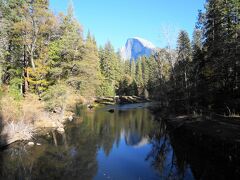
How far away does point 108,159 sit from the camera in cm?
1462

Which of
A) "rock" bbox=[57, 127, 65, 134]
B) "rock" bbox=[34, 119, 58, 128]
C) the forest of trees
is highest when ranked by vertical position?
the forest of trees

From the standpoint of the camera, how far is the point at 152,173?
38.9 feet

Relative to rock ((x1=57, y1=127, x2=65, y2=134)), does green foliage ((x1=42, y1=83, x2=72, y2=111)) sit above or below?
above

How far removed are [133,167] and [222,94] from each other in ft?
52.6

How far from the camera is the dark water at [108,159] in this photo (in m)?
11.5

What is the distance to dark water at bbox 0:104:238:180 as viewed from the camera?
11539mm

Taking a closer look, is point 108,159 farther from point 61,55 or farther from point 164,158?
point 61,55

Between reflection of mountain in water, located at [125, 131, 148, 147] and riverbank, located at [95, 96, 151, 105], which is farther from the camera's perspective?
riverbank, located at [95, 96, 151, 105]

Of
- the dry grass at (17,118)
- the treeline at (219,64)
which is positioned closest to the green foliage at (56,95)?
the dry grass at (17,118)

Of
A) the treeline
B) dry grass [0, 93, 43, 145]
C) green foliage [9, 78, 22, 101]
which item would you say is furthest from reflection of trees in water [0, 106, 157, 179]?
the treeline

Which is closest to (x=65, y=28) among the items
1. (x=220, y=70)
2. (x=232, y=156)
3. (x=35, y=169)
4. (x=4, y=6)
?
(x=4, y=6)

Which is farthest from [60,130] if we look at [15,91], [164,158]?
[164,158]

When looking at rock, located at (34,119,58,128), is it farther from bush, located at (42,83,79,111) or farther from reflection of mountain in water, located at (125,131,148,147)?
reflection of mountain in water, located at (125,131,148,147)

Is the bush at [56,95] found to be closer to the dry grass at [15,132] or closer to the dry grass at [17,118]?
the dry grass at [17,118]
